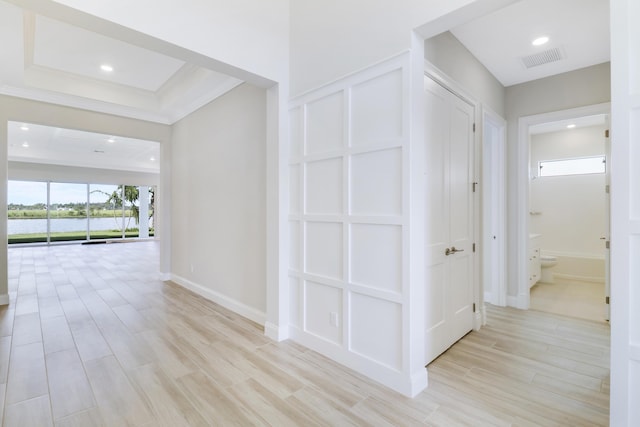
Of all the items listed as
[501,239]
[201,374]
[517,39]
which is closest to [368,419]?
[201,374]

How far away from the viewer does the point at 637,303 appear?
134cm

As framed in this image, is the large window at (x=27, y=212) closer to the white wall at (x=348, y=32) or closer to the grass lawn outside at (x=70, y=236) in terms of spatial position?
the grass lawn outside at (x=70, y=236)

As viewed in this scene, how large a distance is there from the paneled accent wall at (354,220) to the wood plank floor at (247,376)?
0.91 feet

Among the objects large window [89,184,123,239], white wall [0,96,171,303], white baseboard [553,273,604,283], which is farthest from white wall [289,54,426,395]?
large window [89,184,123,239]

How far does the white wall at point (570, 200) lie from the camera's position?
18.3ft

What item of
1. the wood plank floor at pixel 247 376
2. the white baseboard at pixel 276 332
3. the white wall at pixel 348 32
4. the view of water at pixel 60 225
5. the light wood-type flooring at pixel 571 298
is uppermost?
the white wall at pixel 348 32

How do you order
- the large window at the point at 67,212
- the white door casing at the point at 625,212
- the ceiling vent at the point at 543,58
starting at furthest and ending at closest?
the large window at the point at 67,212 < the ceiling vent at the point at 543,58 < the white door casing at the point at 625,212

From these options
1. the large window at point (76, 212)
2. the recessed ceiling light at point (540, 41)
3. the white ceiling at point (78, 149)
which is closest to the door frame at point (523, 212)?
the recessed ceiling light at point (540, 41)

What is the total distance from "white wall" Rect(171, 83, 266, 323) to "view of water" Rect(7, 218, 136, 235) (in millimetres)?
9028

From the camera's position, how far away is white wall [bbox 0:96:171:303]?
4016 mm

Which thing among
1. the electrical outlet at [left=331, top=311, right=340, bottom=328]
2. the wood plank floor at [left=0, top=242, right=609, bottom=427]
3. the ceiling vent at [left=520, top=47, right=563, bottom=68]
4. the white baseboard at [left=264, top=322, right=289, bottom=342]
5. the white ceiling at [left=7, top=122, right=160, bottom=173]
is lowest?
the wood plank floor at [left=0, top=242, right=609, bottom=427]

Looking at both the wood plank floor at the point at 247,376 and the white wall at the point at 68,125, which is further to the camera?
the white wall at the point at 68,125

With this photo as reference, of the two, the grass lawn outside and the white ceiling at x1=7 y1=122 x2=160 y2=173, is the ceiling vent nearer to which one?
the white ceiling at x1=7 y1=122 x2=160 y2=173

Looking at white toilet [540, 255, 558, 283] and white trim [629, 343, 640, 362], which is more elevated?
white trim [629, 343, 640, 362]
